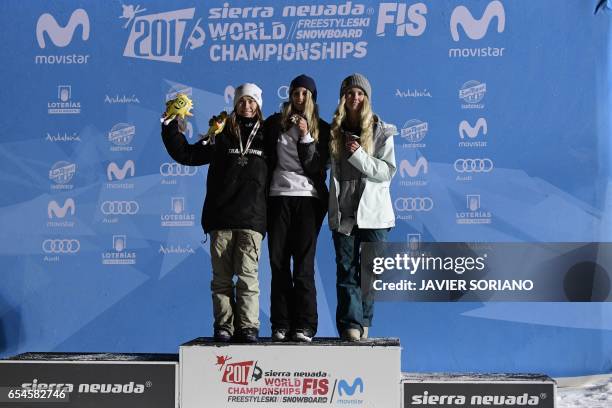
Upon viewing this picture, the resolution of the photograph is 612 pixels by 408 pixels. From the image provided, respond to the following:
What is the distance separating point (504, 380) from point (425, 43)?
2.48 metres

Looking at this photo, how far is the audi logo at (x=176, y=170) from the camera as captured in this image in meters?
5.01

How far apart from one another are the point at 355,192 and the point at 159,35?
228 centimetres

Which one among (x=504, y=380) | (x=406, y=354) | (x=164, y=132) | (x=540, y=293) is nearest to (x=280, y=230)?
(x=164, y=132)

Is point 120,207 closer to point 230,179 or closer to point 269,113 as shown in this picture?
point 269,113

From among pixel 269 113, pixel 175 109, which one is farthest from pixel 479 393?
pixel 269 113

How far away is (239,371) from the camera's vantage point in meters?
3.15

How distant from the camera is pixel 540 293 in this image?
4801mm

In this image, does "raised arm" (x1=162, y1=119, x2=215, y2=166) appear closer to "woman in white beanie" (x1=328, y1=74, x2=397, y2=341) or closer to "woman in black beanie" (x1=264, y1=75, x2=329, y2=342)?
"woman in black beanie" (x1=264, y1=75, x2=329, y2=342)

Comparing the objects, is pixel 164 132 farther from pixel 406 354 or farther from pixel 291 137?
pixel 406 354

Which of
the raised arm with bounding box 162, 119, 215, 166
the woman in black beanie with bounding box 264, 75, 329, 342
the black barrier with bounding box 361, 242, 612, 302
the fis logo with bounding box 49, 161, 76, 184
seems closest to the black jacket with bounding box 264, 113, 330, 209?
the woman in black beanie with bounding box 264, 75, 329, 342

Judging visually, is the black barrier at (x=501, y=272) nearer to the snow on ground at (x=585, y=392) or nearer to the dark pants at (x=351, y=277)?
the snow on ground at (x=585, y=392)

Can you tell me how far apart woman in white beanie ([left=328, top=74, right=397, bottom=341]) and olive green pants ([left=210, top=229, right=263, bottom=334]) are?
358 mm

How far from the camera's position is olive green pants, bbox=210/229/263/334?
3277 mm

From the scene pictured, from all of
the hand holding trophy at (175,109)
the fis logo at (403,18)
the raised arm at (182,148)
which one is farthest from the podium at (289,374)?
the fis logo at (403,18)
